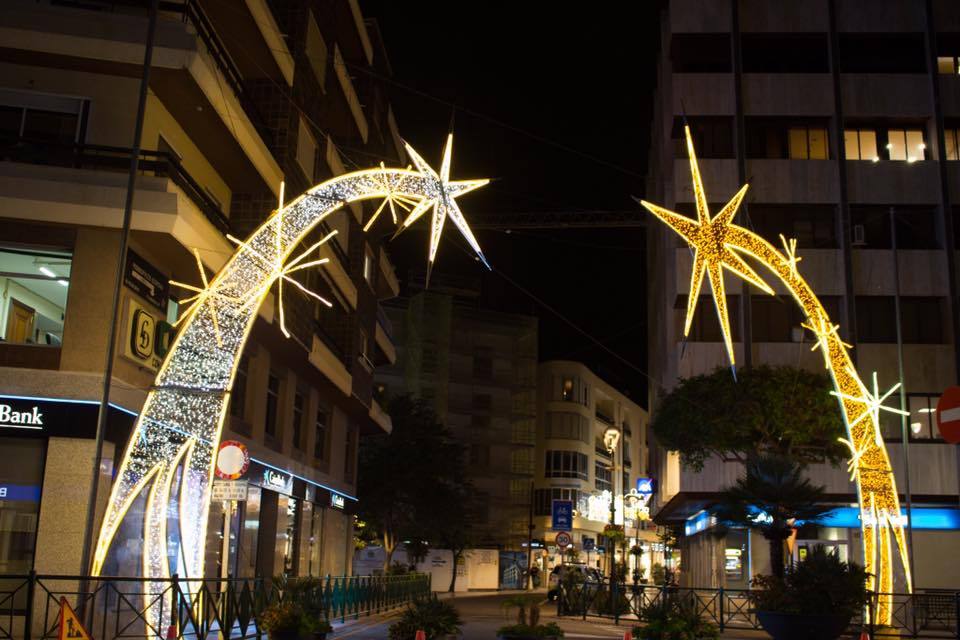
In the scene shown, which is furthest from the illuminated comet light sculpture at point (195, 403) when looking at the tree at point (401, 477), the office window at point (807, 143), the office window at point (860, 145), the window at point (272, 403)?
the tree at point (401, 477)

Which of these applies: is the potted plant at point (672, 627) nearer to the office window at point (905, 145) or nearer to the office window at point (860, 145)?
the office window at point (860, 145)

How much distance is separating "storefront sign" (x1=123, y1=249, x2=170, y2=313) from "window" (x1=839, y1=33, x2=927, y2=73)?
3344 cm

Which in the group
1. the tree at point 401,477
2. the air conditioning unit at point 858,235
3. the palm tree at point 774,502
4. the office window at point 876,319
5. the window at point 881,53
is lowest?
the palm tree at point 774,502

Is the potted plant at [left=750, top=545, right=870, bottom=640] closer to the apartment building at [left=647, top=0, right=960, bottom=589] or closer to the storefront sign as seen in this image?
the storefront sign

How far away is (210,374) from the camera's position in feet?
56.7

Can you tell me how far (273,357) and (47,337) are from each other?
10.7 m

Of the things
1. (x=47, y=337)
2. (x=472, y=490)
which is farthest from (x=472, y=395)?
(x=47, y=337)

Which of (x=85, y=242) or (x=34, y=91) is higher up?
(x=34, y=91)

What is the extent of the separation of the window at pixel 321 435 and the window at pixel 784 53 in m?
23.6

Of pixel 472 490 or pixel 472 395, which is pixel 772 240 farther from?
pixel 472 395

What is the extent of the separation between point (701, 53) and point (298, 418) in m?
24.9

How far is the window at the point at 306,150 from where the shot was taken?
30.7 metres

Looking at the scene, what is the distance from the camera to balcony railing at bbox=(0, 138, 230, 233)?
2010 cm

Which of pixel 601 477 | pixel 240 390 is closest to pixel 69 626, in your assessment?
pixel 240 390
